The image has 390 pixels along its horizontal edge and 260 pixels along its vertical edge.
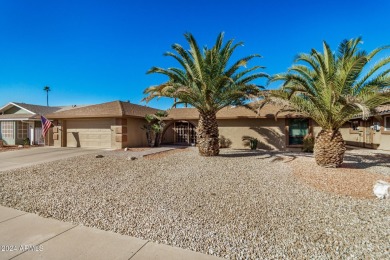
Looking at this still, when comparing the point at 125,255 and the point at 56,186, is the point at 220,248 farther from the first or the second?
the point at 56,186

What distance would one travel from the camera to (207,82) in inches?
438

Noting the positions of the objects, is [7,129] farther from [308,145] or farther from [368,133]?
[368,133]

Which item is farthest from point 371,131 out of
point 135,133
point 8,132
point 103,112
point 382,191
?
point 8,132

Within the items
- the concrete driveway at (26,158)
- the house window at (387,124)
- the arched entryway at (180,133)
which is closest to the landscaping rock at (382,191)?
the house window at (387,124)

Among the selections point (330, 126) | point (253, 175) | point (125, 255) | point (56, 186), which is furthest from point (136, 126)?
point (125, 255)

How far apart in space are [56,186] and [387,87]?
12883 millimetres

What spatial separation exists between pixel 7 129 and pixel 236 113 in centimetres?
2438

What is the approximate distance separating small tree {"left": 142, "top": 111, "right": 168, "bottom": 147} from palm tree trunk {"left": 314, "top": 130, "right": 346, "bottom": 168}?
12032 millimetres

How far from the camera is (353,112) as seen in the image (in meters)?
8.42

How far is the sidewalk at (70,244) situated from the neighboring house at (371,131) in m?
15.1

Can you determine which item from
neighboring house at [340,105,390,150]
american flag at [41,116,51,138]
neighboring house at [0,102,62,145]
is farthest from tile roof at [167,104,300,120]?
neighboring house at [0,102,62,145]

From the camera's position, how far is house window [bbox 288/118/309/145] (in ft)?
54.9

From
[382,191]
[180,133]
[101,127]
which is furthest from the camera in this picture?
[180,133]

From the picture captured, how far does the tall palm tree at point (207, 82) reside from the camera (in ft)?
36.1
